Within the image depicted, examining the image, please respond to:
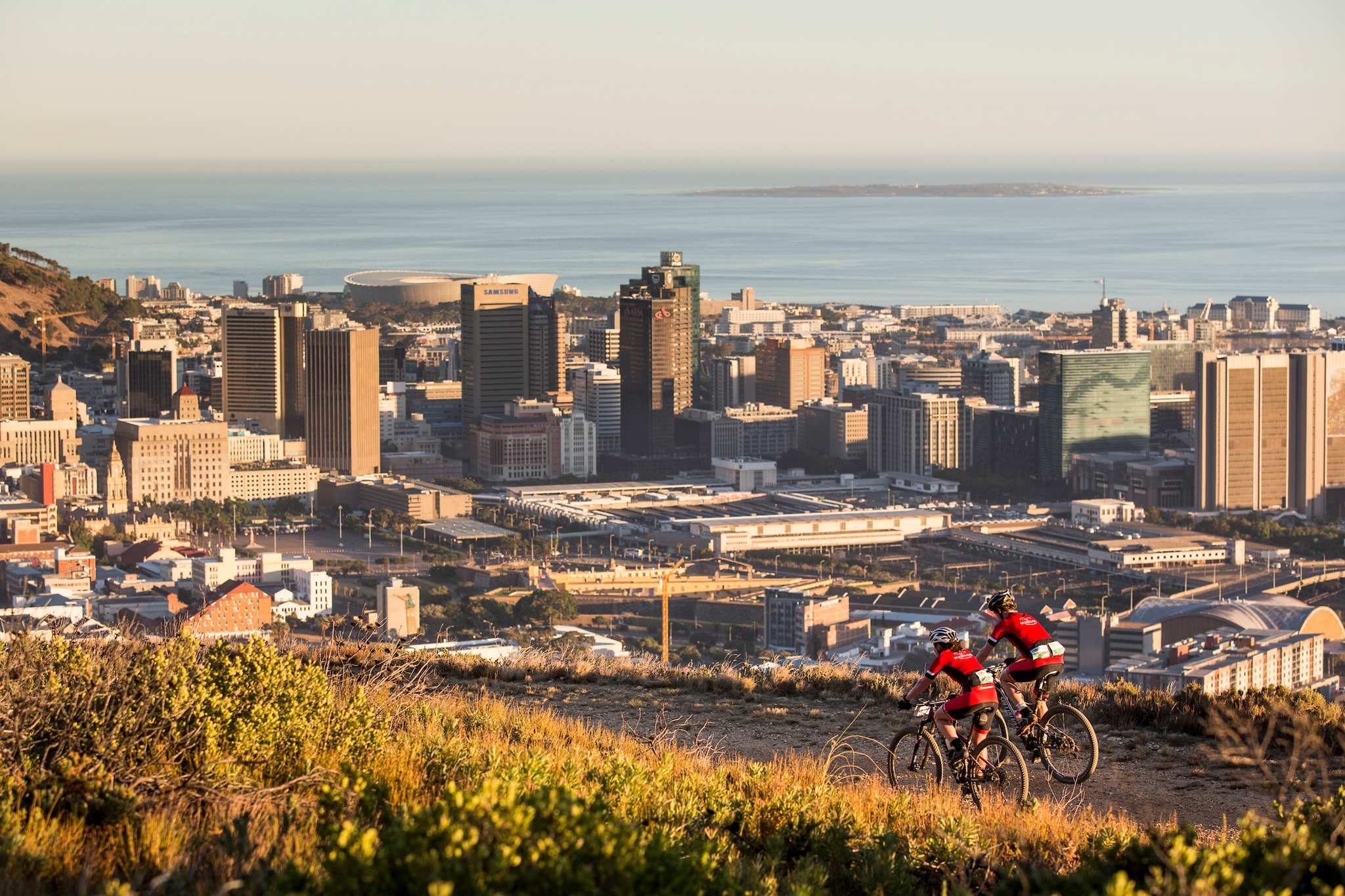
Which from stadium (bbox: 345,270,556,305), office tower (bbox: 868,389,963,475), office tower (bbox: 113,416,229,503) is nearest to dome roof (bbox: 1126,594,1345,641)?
office tower (bbox: 113,416,229,503)

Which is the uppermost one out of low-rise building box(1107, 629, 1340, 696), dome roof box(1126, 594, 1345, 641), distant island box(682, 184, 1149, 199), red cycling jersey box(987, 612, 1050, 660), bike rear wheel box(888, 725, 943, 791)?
distant island box(682, 184, 1149, 199)

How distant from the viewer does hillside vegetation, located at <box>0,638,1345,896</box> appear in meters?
2.43

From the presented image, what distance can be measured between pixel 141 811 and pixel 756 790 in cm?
116

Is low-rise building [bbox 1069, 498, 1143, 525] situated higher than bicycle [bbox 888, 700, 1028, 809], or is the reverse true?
bicycle [bbox 888, 700, 1028, 809]

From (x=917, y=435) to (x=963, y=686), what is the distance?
1246 inches

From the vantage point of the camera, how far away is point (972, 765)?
3.91 meters

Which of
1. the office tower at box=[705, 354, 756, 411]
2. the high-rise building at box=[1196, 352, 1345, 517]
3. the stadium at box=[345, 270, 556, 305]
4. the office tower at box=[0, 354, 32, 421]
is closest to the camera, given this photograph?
the high-rise building at box=[1196, 352, 1345, 517]

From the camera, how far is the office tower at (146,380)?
34719 millimetres

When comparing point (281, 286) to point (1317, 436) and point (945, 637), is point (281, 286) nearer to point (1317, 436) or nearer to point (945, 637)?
point (1317, 436)

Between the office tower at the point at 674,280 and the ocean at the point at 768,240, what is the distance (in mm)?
20770

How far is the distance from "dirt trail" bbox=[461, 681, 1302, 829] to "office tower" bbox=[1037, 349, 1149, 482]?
2857 cm

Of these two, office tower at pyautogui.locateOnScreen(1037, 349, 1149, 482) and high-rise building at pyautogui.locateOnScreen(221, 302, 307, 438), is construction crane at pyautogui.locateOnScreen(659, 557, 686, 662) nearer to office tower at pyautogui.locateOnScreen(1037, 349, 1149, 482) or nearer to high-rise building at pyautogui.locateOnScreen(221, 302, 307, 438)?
office tower at pyautogui.locateOnScreen(1037, 349, 1149, 482)

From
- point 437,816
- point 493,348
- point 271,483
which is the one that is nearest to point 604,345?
point 493,348

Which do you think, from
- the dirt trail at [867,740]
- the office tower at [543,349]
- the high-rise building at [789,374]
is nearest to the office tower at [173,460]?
the office tower at [543,349]
